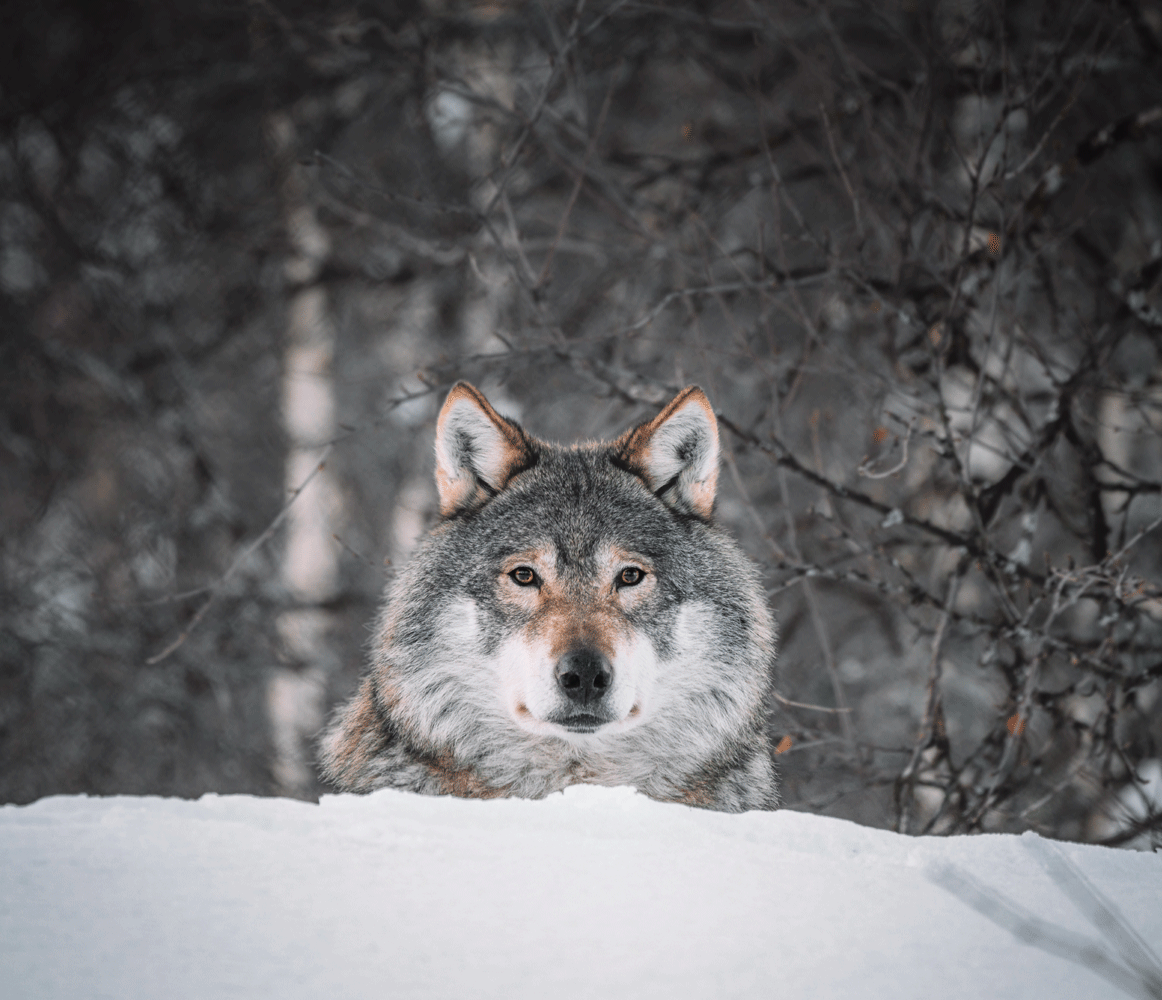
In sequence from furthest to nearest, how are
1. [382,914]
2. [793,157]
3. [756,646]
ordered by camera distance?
[793,157], [756,646], [382,914]

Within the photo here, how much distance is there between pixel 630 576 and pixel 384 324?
24.3 ft

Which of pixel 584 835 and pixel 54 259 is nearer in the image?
pixel 584 835

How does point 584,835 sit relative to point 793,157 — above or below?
below

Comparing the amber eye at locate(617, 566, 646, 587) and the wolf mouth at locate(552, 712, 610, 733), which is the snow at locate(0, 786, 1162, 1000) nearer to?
the wolf mouth at locate(552, 712, 610, 733)

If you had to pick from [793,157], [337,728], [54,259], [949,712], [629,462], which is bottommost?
[337,728]

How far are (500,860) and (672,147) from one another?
8.77 m

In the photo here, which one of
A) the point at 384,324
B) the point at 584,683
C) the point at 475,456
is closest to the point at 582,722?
the point at 584,683

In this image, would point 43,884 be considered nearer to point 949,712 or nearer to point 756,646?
point 756,646

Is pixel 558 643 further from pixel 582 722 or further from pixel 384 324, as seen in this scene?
pixel 384 324

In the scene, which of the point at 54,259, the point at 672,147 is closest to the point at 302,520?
the point at 54,259

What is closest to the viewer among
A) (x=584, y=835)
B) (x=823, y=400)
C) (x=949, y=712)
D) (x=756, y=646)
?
(x=584, y=835)

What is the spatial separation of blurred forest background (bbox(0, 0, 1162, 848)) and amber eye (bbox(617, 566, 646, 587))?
49.3 inches

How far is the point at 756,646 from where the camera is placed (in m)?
3.48

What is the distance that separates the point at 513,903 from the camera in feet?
6.36
